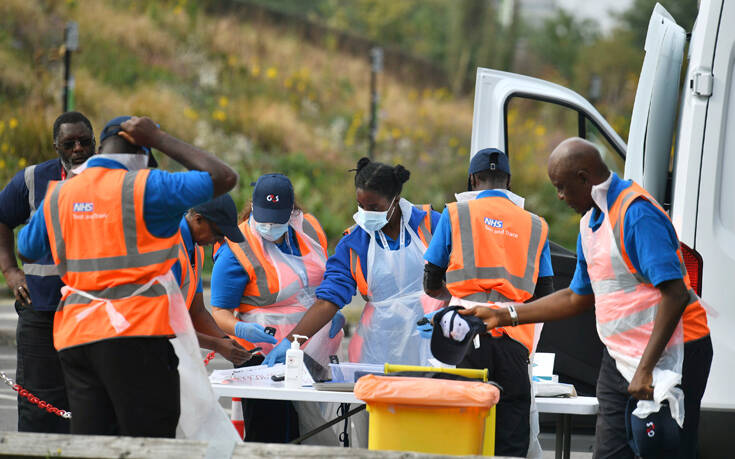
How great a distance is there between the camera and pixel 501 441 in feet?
14.4

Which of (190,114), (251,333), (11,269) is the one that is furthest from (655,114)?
(190,114)

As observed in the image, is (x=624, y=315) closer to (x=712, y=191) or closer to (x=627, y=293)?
(x=627, y=293)

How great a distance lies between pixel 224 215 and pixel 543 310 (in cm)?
142

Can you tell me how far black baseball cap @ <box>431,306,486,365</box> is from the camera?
420 cm

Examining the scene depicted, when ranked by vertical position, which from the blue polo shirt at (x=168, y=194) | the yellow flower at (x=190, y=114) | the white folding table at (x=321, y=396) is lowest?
the white folding table at (x=321, y=396)

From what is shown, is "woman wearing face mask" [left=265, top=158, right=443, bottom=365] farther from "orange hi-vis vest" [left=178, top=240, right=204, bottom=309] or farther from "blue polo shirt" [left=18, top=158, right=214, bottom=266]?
"blue polo shirt" [left=18, top=158, right=214, bottom=266]

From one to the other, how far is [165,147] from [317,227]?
2.13m

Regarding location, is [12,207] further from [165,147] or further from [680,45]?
[680,45]

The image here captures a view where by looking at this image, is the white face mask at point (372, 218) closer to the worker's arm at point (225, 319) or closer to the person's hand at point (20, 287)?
the worker's arm at point (225, 319)

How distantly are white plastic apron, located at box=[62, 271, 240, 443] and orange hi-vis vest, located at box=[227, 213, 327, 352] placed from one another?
1361mm

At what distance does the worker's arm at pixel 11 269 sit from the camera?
4.48 meters

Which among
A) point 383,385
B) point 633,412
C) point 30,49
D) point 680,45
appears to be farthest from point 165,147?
point 30,49

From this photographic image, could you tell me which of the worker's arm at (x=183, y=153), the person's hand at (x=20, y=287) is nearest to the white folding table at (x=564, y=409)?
the worker's arm at (x=183, y=153)

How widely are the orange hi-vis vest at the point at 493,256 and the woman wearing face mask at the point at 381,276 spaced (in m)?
0.61
